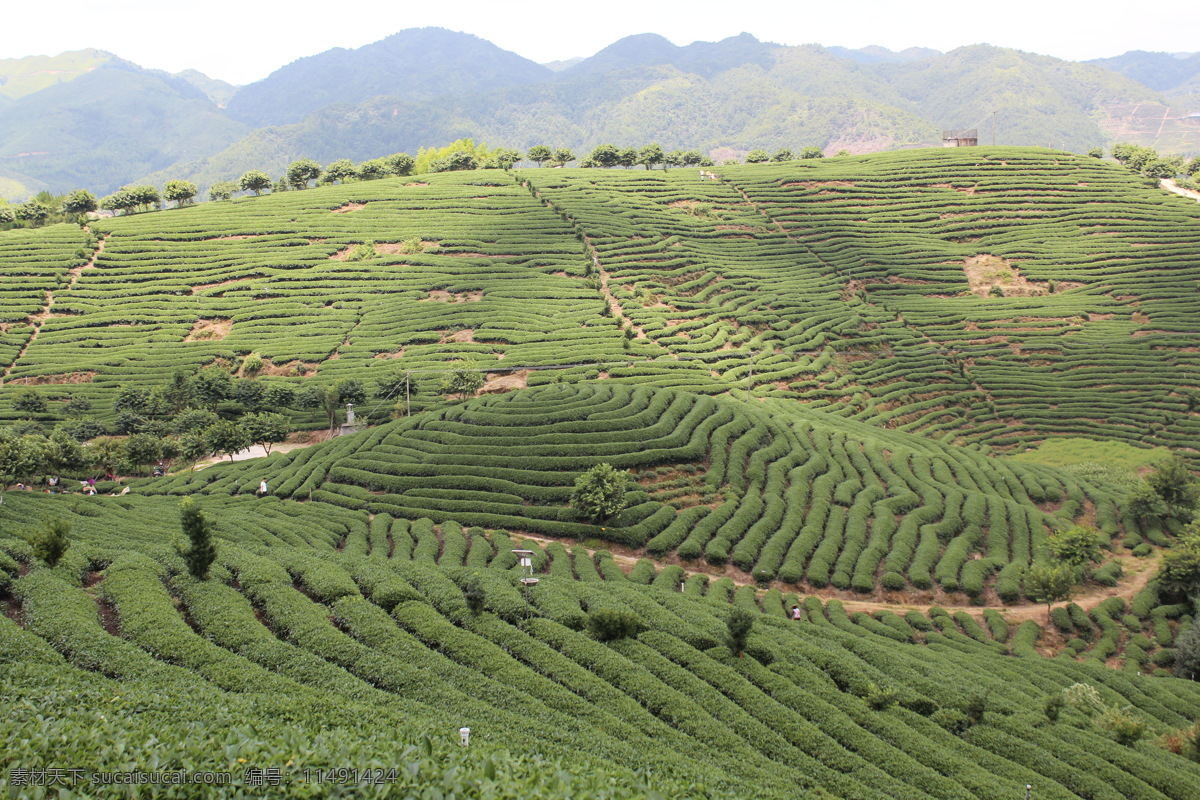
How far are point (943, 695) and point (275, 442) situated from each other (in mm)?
42991

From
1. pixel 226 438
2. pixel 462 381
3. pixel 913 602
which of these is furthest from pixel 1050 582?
pixel 226 438

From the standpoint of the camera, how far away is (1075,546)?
34656 mm

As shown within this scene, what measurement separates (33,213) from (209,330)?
39.8 meters

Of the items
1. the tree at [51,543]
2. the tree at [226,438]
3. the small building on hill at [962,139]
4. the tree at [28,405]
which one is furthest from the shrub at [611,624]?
the small building on hill at [962,139]

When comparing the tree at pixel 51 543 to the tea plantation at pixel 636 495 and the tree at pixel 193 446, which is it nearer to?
the tea plantation at pixel 636 495

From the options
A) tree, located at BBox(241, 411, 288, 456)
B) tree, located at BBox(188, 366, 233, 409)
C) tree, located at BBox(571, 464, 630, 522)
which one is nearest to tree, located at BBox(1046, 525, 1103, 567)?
tree, located at BBox(571, 464, 630, 522)

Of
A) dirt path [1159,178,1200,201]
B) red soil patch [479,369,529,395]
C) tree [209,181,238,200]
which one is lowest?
red soil patch [479,369,529,395]

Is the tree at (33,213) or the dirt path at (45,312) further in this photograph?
the tree at (33,213)

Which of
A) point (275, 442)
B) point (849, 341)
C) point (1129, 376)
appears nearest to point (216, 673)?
point (275, 442)

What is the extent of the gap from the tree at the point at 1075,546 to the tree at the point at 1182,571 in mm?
2721

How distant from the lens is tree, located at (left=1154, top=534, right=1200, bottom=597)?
33.0 m

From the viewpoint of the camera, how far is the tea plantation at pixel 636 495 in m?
15.5

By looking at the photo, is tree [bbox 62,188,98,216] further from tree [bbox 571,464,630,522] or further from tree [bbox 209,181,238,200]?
tree [bbox 571,464,630,522]

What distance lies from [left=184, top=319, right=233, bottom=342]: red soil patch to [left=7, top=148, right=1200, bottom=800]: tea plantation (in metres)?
1.27
